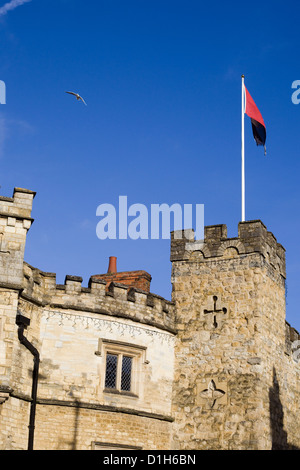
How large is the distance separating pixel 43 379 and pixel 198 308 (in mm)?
5439

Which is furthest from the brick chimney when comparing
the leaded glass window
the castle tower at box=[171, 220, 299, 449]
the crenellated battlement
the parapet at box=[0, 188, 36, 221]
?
the parapet at box=[0, 188, 36, 221]

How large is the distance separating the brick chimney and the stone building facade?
1430 millimetres

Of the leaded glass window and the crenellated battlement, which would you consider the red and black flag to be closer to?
the crenellated battlement

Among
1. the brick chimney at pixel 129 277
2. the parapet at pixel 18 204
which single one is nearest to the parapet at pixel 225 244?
the brick chimney at pixel 129 277

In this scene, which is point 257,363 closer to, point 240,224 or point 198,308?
point 198,308

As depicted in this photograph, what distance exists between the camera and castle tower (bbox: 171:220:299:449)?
2142cm

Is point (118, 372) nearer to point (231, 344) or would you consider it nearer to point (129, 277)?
point (231, 344)

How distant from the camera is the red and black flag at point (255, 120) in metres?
26.4

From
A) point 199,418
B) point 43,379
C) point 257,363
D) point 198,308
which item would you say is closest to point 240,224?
point 198,308

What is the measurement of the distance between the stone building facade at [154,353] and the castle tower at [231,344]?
0.10ft

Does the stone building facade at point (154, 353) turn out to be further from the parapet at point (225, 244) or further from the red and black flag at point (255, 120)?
the red and black flag at point (255, 120)

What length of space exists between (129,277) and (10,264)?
7199 millimetres

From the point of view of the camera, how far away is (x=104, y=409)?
67.3ft
